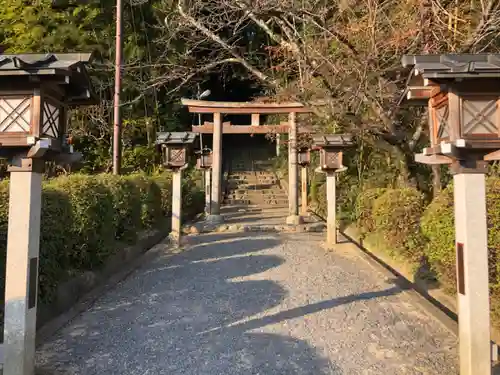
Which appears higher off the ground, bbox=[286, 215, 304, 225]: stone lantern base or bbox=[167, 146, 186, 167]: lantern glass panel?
bbox=[167, 146, 186, 167]: lantern glass panel

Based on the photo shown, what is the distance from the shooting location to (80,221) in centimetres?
572

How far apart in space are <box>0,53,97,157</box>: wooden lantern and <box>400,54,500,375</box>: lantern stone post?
282 cm

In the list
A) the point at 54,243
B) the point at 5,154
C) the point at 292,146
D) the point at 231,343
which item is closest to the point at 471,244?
the point at 231,343

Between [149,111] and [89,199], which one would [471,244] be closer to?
[89,199]

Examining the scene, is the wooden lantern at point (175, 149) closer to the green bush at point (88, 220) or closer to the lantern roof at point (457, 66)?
the green bush at point (88, 220)

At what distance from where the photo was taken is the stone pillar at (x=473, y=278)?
329 cm

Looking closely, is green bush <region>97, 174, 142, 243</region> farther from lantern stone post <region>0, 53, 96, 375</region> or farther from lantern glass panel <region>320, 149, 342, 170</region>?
lantern glass panel <region>320, 149, 342, 170</region>

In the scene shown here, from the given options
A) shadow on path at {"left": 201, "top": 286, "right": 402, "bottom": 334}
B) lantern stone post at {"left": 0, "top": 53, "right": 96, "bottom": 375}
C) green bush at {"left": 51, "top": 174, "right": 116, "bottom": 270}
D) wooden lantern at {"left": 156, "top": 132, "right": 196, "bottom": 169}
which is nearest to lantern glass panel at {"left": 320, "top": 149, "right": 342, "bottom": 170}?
wooden lantern at {"left": 156, "top": 132, "right": 196, "bottom": 169}

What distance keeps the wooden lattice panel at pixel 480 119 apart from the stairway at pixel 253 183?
13593 mm

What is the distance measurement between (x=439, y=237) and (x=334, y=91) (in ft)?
12.6

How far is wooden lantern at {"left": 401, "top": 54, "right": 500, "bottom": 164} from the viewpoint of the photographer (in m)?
3.19

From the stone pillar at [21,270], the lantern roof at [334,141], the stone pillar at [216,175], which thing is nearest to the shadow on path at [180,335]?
the stone pillar at [21,270]

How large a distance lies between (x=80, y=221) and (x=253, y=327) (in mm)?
2871

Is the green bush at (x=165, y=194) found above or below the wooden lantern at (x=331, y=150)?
below
